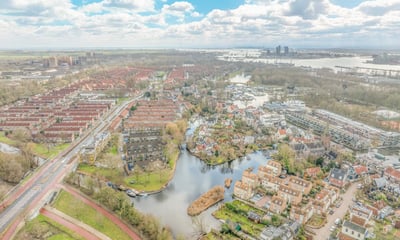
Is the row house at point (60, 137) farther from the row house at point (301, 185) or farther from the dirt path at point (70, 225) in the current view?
the row house at point (301, 185)

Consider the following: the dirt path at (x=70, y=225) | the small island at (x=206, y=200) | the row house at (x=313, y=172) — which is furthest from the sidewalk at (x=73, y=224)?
the row house at (x=313, y=172)

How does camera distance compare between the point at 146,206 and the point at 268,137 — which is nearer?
the point at 146,206

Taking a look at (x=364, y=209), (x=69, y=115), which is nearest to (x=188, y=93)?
(x=69, y=115)

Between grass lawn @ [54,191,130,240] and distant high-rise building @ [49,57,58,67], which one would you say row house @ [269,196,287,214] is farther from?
distant high-rise building @ [49,57,58,67]

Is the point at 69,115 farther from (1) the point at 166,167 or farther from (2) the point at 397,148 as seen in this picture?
(2) the point at 397,148

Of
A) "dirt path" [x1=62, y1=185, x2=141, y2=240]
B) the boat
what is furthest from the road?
the boat

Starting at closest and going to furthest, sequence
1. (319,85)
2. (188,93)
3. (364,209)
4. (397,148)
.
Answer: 1. (364,209)
2. (397,148)
3. (188,93)
4. (319,85)
